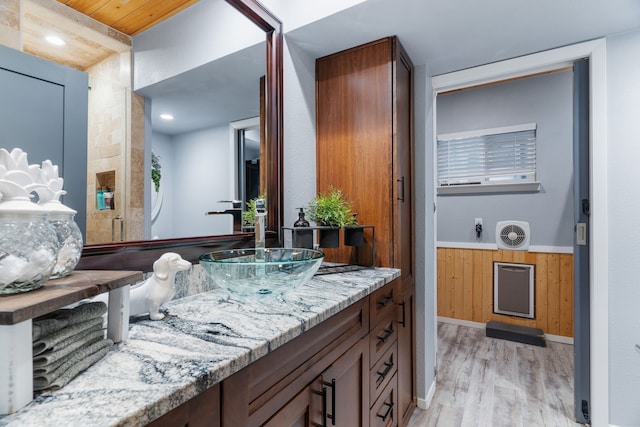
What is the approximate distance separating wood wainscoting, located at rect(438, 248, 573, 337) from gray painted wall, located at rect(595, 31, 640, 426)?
1.43 m

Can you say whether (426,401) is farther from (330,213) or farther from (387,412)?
(330,213)

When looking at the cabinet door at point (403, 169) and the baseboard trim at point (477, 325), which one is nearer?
the cabinet door at point (403, 169)

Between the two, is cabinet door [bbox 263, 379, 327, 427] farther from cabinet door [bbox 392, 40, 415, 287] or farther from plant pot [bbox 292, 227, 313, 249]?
cabinet door [bbox 392, 40, 415, 287]

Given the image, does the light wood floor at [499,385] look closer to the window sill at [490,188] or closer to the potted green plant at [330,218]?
the potted green plant at [330,218]

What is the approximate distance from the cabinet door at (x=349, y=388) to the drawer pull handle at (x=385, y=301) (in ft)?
0.70

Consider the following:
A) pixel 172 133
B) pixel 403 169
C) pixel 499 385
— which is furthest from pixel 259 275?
pixel 499 385

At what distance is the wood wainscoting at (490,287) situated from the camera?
2.92 meters

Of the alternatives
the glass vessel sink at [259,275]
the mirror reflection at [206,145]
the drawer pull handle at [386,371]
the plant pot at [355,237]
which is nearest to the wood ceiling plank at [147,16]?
the mirror reflection at [206,145]

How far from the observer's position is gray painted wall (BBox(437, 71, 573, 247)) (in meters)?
2.97

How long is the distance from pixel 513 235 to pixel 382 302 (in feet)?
7.57

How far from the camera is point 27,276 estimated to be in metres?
0.57

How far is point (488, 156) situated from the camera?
10.9ft

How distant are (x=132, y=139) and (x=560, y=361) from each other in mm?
3325

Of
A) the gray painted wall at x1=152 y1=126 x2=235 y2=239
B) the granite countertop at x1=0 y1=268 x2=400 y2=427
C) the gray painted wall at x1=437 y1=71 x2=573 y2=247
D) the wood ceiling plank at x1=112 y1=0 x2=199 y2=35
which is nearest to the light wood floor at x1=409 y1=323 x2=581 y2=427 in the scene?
the gray painted wall at x1=437 y1=71 x2=573 y2=247
